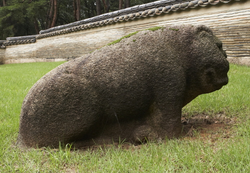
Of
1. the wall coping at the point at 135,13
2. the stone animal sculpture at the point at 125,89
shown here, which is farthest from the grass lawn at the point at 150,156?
the wall coping at the point at 135,13

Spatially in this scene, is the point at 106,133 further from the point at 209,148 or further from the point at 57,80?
the point at 209,148

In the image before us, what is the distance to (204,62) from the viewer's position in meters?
2.49

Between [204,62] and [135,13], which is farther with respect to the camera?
[135,13]

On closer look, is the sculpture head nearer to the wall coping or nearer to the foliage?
the wall coping

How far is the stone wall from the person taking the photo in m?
7.12

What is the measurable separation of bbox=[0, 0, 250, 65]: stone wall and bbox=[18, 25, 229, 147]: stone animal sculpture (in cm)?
539

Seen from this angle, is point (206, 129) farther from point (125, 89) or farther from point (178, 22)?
point (178, 22)

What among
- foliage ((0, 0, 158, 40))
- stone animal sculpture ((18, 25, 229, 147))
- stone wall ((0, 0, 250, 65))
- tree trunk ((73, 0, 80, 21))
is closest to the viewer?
stone animal sculpture ((18, 25, 229, 147))

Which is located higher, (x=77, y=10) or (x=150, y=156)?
(x=77, y=10)

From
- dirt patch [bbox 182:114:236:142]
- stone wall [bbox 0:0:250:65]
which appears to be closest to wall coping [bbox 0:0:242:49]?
stone wall [bbox 0:0:250:65]

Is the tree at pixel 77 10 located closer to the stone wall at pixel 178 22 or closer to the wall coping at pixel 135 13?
the wall coping at pixel 135 13

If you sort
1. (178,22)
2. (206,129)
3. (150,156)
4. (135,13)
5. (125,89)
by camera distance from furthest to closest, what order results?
(135,13) → (178,22) → (206,129) → (125,89) → (150,156)

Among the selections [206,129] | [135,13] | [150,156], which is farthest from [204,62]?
[135,13]

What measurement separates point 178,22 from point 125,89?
657cm
